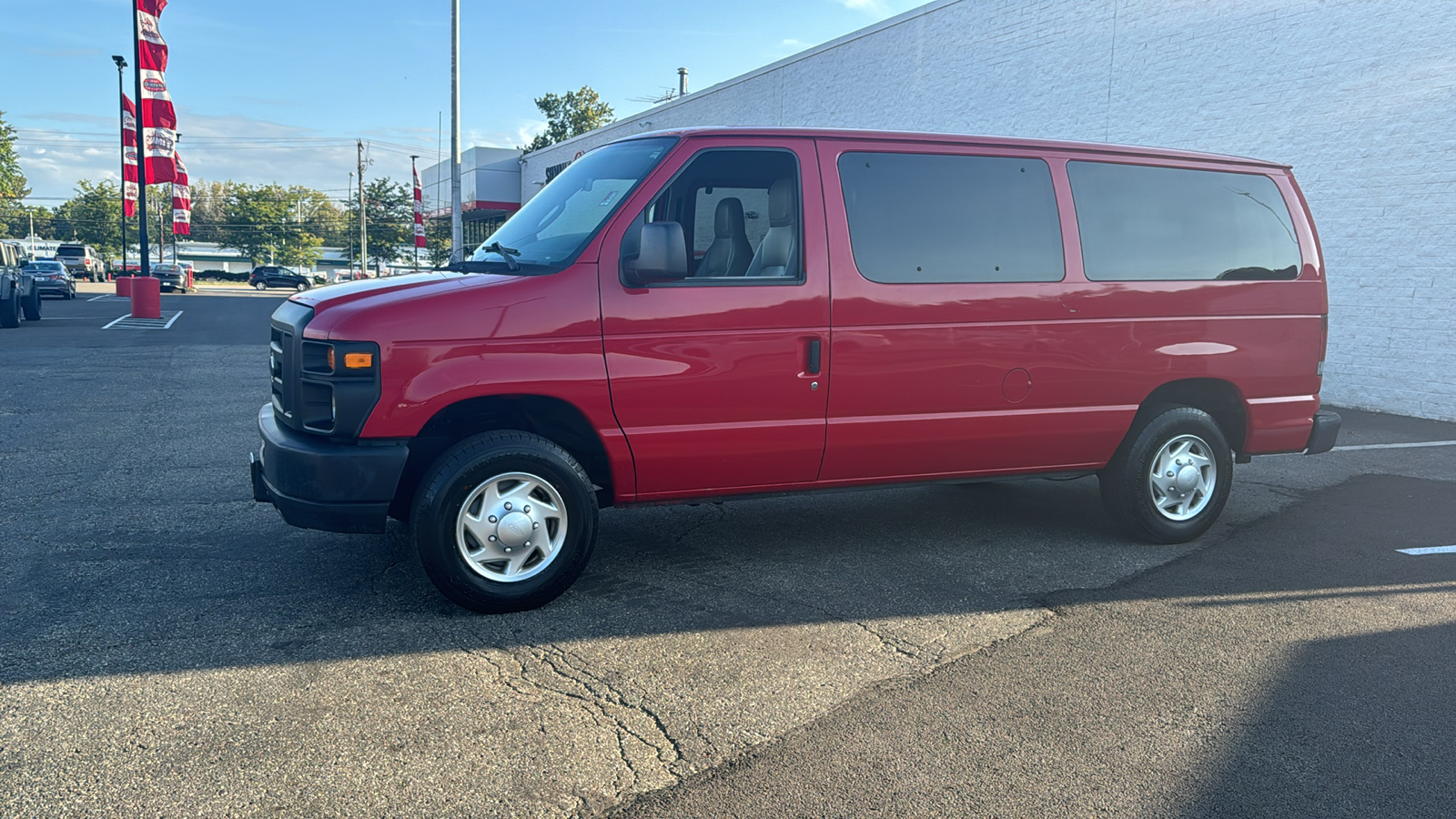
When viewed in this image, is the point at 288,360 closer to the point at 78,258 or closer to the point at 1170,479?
the point at 1170,479

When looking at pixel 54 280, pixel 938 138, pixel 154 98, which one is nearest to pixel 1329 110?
pixel 938 138

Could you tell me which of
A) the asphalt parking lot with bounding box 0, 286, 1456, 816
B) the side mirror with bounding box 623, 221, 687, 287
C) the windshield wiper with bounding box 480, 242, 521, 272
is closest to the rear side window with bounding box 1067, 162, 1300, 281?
the asphalt parking lot with bounding box 0, 286, 1456, 816

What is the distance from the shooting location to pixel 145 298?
2284 cm

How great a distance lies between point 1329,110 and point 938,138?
880 cm

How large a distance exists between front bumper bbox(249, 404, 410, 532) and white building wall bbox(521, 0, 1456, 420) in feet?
36.4

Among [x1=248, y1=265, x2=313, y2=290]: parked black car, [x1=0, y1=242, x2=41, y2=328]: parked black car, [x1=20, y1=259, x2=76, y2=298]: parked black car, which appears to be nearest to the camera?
[x1=0, y1=242, x2=41, y2=328]: parked black car

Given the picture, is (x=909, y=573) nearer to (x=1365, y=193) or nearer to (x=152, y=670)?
(x=152, y=670)

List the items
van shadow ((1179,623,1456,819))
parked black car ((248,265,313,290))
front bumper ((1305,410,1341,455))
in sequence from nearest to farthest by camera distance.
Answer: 1. van shadow ((1179,623,1456,819))
2. front bumper ((1305,410,1341,455))
3. parked black car ((248,265,313,290))

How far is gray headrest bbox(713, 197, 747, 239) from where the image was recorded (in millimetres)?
4785

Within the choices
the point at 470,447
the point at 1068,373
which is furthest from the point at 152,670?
the point at 1068,373

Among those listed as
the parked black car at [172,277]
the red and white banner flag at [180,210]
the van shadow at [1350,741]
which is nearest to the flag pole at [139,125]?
the red and white banner flag at [180,210]

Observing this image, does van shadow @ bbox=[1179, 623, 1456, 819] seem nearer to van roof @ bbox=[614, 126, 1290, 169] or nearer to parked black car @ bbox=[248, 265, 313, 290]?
van roof @ bbox=[614, 126, 1290, 169]

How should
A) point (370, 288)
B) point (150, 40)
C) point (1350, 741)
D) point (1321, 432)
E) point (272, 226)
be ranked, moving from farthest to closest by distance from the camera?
point (272, 226)
point (150, 40)
point (1321, 432)
point (370, 288)
point (1350, 741)

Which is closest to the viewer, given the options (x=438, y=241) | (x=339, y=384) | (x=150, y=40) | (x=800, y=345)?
(x=339, y=384)
